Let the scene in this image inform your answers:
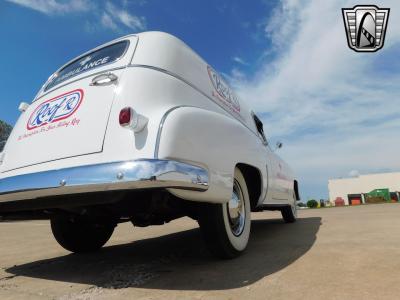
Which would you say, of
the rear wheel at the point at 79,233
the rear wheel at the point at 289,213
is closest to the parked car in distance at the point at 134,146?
the rear wheel at the point at 79,233

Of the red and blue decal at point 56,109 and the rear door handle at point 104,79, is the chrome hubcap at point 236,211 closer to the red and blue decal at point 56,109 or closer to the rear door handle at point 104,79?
the rear door handle at point 104,79

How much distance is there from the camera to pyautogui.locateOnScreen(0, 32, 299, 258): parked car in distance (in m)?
2.57

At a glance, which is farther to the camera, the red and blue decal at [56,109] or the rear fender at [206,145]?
the red and blue decal at [56,109]

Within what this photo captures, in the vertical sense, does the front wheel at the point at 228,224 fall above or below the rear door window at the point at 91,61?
below

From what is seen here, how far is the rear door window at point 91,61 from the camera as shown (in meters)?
3.36

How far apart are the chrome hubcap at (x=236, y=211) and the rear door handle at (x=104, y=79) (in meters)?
1.48

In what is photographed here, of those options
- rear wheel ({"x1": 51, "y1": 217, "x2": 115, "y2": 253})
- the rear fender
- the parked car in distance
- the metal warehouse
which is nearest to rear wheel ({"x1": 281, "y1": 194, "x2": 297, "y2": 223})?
the parked car in distance

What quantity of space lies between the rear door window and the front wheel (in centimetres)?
152

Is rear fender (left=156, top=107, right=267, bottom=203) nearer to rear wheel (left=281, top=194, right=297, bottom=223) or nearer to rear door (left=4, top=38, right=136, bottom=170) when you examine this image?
rear door (left=4, top=38, right=136, bottom=170)

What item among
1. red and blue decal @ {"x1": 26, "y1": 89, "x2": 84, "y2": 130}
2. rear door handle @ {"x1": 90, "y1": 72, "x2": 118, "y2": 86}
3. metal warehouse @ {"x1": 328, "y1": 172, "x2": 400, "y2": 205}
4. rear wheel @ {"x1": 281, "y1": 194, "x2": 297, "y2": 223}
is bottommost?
rear wheel @ {"x1": 281, "y1": 194, "x2": 297, "y2": 223}

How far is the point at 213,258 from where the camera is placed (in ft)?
11.3

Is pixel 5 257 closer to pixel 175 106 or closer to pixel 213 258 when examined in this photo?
pixel 213 258

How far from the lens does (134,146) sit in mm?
2598

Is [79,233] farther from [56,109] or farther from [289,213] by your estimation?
[289,213]
